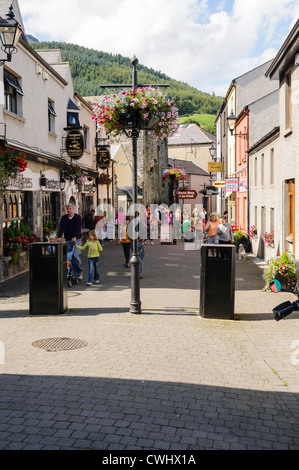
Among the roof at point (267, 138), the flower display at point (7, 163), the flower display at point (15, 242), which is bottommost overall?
the flower display at point (15, 242)

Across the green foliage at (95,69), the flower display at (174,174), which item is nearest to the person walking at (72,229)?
the flower display at (174,174)

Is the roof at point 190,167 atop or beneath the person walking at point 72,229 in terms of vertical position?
atop

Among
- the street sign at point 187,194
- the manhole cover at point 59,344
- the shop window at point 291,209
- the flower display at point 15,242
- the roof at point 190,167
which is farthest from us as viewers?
the roof at point 190,167

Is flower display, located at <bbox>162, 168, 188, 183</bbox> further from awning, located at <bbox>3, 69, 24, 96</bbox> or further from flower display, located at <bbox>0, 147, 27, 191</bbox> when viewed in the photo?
flower display, located at <bbox>0, 147, 27, 191</bbox>

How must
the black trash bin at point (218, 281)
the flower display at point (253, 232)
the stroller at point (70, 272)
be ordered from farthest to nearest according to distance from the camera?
the flower display at point (253, 232) → the stroller at point (70, 272) → the black trash bin at point (218, 281)

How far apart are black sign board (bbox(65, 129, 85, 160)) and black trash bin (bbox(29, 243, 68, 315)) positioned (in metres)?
11.0

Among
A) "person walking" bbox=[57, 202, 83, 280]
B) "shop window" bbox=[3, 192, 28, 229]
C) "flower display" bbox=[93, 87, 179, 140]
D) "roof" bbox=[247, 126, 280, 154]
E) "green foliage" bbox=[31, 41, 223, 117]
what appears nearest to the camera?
"flower display" bbox=[93, 87, 179, 140]

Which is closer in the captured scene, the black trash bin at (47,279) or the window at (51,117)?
the black trash bin at (47,279)

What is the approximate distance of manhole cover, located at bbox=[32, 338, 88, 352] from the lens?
6.77 m

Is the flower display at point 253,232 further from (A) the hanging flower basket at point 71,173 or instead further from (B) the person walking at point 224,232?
(A) the hanging flower basket at point 71,173

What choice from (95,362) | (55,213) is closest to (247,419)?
(95,362)

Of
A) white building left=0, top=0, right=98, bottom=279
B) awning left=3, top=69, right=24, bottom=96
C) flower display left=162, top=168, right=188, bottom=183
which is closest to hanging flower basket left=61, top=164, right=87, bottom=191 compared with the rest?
white building left=0, top=0, right=98, bottom=279

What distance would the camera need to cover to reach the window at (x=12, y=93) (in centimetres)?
1351

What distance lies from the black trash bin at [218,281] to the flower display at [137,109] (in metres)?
2.59
